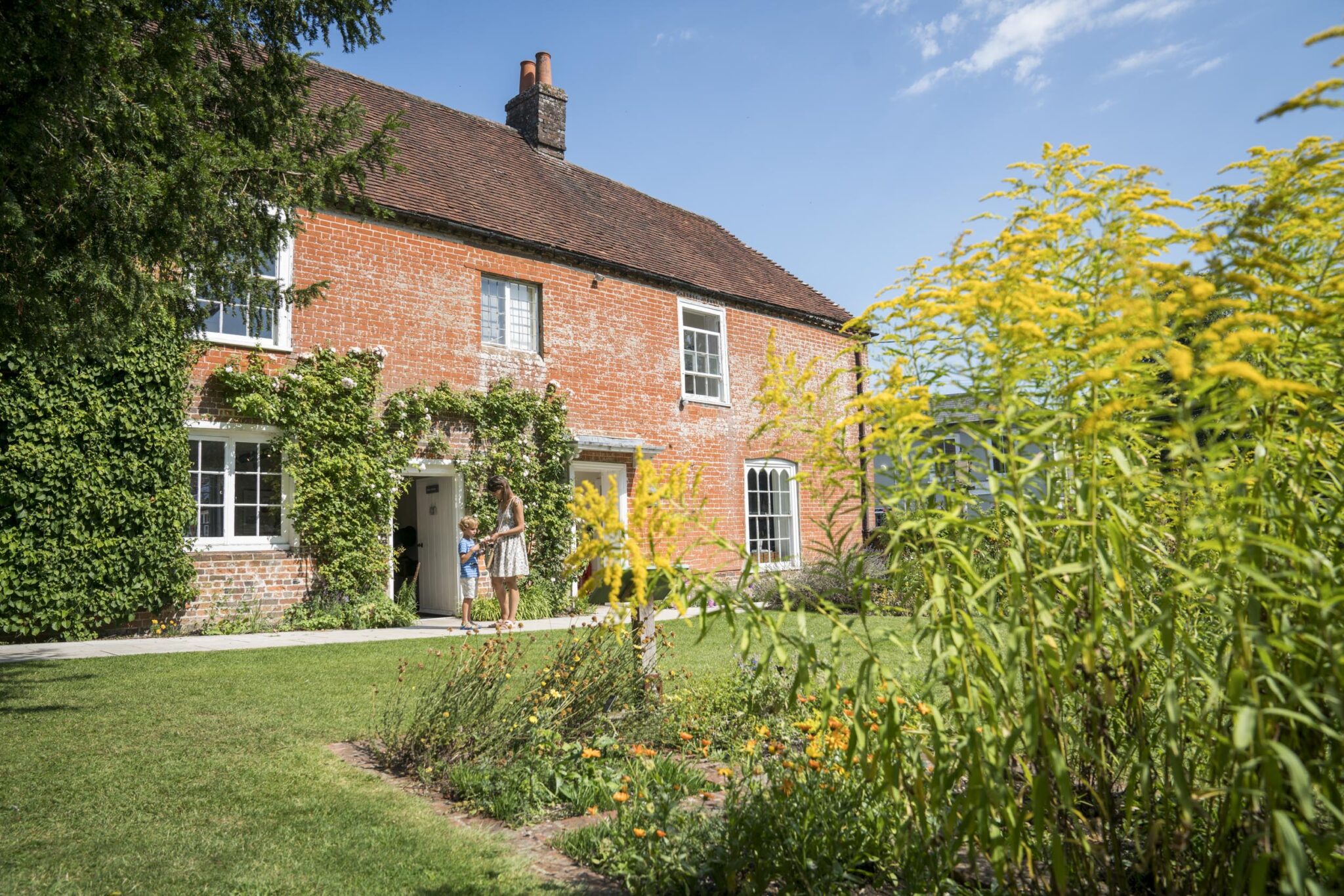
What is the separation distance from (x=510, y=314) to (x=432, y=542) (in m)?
3.69

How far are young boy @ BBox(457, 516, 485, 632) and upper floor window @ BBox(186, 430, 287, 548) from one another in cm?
220

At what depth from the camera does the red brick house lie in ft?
36.0

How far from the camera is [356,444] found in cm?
1152

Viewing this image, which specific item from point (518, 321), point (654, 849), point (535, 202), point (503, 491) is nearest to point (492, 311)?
point (518, 321)

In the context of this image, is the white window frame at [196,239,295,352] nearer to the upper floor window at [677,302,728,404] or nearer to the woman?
the woman

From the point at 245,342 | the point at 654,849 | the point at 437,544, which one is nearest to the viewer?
the point at 654,849

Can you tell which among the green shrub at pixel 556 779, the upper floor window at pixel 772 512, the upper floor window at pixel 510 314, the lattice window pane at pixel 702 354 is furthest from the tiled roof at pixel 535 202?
the green shrub at pixel 556 779

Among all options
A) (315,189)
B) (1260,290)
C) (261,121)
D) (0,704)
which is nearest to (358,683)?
(0,704)

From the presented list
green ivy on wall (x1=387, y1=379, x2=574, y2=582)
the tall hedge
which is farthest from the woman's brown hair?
the tall hedge

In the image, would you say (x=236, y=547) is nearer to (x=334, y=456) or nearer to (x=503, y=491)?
(x=334, y=456)

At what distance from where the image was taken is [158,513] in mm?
9922

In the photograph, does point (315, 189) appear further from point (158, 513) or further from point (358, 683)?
point (158, 513)

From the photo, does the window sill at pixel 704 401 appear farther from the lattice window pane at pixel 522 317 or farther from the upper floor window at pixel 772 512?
the lattice window pane at pixel 522 317

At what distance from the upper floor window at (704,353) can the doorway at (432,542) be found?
16.5 feet
